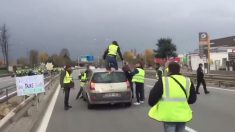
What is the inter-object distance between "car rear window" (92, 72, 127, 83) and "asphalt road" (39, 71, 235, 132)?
3.39 feet

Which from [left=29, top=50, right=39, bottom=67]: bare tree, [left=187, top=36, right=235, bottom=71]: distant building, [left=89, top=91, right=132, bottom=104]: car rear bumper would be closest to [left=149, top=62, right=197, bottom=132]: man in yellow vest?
[left=89, top=91, right=132, bottom=104]: car rear bumper

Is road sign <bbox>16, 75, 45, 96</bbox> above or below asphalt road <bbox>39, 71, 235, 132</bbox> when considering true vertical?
above

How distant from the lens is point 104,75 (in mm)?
A: 17406

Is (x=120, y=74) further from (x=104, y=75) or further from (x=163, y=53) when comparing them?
(x=163, y=53)

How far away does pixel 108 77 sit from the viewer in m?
17.4

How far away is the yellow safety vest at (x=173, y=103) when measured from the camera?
6.50 metres

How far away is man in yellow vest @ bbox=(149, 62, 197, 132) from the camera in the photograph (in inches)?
256

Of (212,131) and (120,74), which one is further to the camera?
(120,74)

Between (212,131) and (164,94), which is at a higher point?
(164,94)

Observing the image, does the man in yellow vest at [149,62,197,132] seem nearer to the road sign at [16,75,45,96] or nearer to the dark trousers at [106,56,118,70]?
the road sign at [16,75,45,96]

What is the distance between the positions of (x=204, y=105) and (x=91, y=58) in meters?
94.6

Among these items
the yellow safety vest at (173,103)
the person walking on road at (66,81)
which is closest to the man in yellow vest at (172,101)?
the yellow safety vest at (173,103)

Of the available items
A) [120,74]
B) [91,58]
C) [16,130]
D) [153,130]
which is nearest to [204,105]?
[120,74]

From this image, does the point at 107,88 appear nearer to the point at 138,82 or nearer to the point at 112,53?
the point at 138,82
